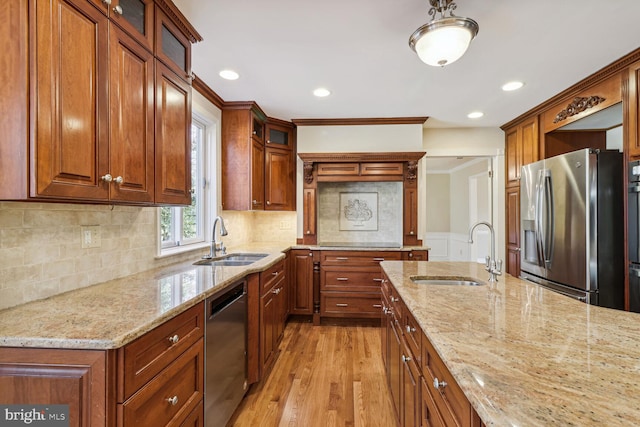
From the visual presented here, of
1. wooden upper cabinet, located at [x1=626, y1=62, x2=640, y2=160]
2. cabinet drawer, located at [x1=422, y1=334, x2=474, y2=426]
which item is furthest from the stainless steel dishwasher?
wooden upper cabinet, located at [x1=626, y1=62, x2=640, y2=160]

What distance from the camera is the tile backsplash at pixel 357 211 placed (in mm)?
4077

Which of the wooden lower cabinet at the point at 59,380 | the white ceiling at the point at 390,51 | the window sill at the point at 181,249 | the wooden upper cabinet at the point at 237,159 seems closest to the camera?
the wooden lower cabinet at the point at 59,380

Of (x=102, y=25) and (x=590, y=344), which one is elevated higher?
(x=102, y=25)

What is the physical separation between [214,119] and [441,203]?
5.84 m

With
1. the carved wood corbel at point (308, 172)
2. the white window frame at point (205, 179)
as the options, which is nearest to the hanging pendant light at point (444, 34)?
the white window frame at point (205, 179)

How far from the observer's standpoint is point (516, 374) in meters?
0.72

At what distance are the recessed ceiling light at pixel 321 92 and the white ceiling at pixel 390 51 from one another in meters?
0.08

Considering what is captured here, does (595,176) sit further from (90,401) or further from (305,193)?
(90,401)

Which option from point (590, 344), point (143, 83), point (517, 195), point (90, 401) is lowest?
point (90, 401)

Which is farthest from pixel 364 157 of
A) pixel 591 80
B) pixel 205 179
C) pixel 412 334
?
pixel 412 334

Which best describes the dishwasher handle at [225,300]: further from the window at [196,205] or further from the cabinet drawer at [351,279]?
the cabinet drawer at [351,279]

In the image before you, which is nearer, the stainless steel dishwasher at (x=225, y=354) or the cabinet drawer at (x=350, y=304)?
the stainless steel dishwasher at (x=225, y=354)

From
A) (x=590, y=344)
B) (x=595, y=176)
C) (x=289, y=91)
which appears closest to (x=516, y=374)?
(x=590, y=344)

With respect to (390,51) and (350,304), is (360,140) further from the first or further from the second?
(350,304)
